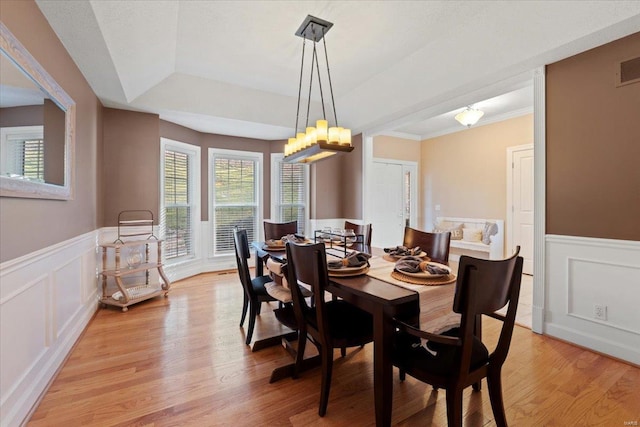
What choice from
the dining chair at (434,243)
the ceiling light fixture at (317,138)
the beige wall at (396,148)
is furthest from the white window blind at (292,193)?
the dining chair at (434,243)

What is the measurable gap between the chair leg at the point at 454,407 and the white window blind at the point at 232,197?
4.39 m

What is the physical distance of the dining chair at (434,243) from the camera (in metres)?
2.26

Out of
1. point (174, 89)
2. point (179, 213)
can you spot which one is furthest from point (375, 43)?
point (179, 213)

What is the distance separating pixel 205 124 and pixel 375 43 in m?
2.71

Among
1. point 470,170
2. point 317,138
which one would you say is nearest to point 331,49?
point 317,138

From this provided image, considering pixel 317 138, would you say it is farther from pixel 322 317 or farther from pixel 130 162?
pixel 130 162

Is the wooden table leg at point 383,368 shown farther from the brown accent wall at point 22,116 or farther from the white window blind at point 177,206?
the white window blind at point 177,206

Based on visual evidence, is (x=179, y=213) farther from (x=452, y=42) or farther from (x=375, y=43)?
(x=452, y=42)

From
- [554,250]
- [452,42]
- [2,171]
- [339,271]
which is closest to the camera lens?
[2,171]

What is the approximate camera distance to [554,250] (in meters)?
2.54

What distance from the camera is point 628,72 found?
6.93 ft

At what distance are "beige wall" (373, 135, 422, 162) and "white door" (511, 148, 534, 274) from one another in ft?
6.41

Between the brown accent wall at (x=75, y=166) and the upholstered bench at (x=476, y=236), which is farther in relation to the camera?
the upholstered bench at (x=476, y=236)

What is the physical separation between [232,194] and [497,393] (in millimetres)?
4597
